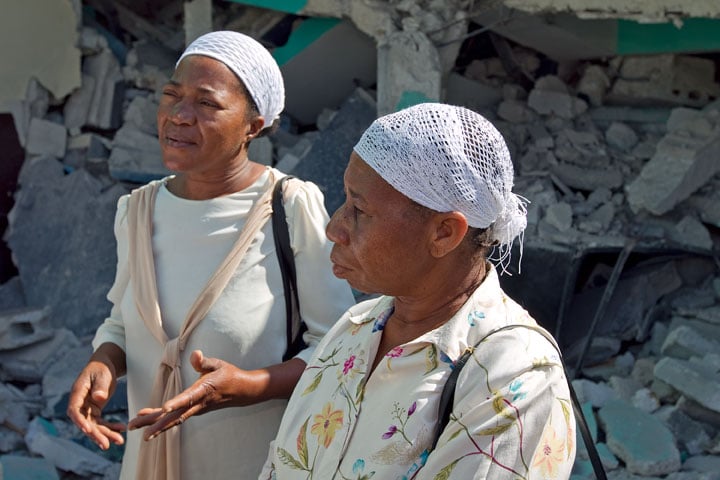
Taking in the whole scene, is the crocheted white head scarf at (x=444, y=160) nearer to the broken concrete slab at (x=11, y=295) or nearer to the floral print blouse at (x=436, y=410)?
the floral print blouse at (x=436, y=410)

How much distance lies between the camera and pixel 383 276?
1.77 metres

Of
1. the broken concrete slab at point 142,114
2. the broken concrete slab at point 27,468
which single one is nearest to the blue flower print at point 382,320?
the broken concrete slab at point 27,468

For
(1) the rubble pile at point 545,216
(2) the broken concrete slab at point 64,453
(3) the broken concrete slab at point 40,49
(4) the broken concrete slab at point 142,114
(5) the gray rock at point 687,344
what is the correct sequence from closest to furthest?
(2) the broken concrete slab at point 64,453 < (1) the rubble pile at point 545,216 < (5) the gray rock at point 687,344 < (3) the broken concrete slab at point 40,49 < (4) the broken concrete slab at point 142,114

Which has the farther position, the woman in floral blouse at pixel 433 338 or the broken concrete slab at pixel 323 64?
the broken concrete slab at pixel 323 64

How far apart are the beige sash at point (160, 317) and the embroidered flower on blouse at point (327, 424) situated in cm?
64

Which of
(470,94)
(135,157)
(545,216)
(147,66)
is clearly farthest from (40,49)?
(545,216)

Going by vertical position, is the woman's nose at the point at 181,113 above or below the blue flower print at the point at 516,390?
above

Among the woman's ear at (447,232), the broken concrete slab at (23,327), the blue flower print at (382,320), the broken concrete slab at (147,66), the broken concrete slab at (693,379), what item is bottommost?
the broken concrete slab at (23,327)

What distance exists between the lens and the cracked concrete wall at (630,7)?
548 centimetres

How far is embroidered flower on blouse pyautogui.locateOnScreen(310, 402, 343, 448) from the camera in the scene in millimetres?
1796

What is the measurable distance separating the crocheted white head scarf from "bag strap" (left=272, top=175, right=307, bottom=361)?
2.51 feet

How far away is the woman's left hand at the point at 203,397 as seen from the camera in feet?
6.73

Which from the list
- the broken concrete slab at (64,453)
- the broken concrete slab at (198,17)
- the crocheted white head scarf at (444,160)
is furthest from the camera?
the broken concrete slab at (198,17)

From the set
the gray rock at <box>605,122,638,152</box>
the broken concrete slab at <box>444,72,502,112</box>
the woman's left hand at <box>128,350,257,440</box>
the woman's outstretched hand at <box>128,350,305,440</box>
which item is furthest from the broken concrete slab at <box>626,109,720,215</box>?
the woman's left hand at <box>128,350,257,440</box>
